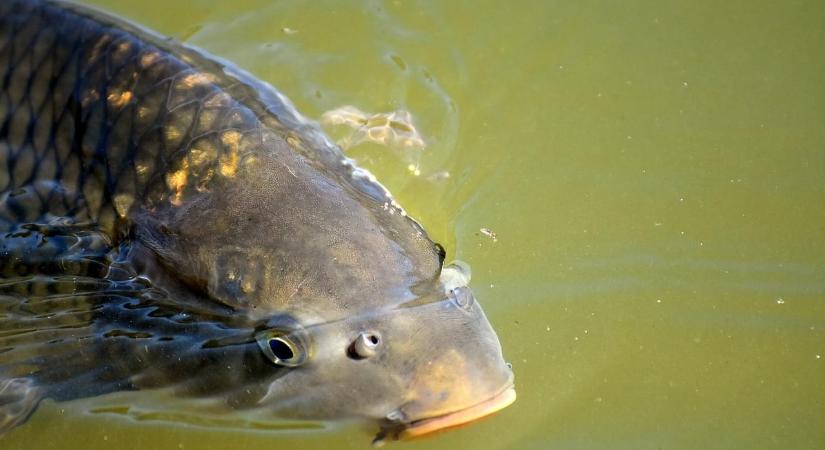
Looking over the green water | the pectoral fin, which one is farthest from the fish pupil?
the pectoral fin

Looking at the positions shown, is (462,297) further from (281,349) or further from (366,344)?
(281,349)

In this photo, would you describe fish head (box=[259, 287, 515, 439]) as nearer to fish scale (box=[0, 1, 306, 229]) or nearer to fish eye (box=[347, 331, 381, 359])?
fish eye (box=[347, 331, 381, 359])

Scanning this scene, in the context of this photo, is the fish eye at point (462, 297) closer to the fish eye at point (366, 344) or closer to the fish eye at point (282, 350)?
the fish eye at point (366, 344)

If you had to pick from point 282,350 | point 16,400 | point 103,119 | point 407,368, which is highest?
point 103,119

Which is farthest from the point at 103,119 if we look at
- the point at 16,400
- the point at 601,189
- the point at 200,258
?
the point at 601,189

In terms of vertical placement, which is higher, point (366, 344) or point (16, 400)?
point (366, 344)

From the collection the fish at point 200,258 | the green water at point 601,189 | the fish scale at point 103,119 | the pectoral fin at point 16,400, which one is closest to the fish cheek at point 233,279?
the fish at point 200,258
